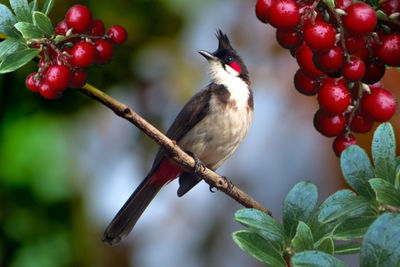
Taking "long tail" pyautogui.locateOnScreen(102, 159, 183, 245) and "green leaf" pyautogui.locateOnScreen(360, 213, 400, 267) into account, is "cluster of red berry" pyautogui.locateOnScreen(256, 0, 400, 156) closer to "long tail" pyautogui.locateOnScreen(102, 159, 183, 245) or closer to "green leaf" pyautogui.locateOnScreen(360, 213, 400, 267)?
"green leaf" pyautogui.locateOnScreen(360, 213, 400, 267)

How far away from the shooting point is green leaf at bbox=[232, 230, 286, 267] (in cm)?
101

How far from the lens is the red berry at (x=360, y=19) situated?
3.00 feet

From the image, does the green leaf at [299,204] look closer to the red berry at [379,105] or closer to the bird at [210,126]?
the red berry at [379,105]

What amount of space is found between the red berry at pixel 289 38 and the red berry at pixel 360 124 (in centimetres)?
19

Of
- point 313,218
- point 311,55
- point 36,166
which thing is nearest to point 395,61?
point 311,55

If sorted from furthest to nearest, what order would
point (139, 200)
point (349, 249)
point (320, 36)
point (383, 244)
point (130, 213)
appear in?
point (139, 200) → point (130, 213) → point (349, 249) → point (320, 36) → point (383, 244)

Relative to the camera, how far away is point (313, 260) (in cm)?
86

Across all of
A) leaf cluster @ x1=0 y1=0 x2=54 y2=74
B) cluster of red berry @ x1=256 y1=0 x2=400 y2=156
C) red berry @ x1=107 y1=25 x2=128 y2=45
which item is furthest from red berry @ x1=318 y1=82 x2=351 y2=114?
leaf cluster @ x1=0 y1=0 x2=54 y2=74

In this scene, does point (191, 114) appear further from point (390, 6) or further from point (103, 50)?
point (390, 6)

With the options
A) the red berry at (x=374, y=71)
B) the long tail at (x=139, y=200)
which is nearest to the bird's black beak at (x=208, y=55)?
the long tail at (x=139, y=200)

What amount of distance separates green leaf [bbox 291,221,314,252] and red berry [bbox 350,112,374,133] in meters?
0.24

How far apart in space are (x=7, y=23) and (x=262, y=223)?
1.63 feet

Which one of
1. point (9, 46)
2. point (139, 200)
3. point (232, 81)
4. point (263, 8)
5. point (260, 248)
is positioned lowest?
point (139, 200)

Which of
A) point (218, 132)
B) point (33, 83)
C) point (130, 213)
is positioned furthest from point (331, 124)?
point (218, 132)
